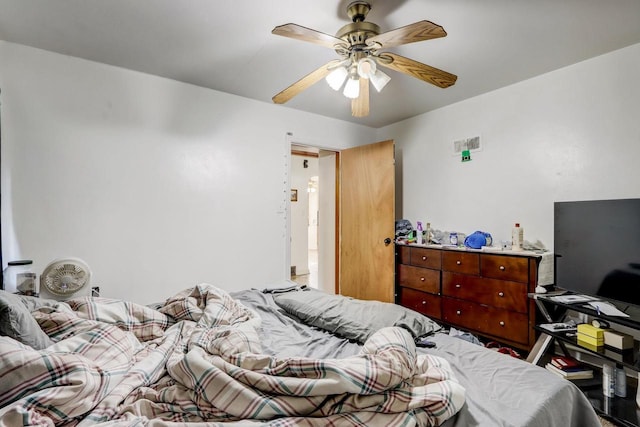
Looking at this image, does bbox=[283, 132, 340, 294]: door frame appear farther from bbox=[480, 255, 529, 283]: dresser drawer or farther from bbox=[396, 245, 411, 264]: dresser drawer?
bbox=[480, 255, 529, 283]: dresser drawer

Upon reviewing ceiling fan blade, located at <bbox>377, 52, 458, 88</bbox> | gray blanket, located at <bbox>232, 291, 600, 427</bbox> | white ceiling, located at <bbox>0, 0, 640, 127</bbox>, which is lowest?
gray blanket, located at <bbox>232, 291, 600, 427</bbox>

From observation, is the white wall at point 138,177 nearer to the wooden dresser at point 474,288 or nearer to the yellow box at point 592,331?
the wooden dresser at point 474,288

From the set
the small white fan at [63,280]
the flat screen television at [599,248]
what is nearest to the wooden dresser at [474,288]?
the flat screen television at [599,248]

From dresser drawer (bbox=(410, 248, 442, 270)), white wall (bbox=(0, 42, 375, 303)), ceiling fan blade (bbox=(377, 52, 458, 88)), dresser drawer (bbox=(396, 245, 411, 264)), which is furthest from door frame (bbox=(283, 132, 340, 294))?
ceiling fan blade (bbox=(377, 52, 458, 88))

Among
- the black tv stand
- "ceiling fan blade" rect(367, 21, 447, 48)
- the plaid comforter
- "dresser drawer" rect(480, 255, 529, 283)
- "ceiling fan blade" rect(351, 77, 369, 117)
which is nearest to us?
the plaid comforter

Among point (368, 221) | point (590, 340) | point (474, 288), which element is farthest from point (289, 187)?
point (590, 340)

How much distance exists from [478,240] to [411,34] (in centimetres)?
196

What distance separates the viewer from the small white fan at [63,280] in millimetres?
1846

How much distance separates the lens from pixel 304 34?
1557 mm

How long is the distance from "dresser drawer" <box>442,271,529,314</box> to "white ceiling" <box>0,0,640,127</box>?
177 cm

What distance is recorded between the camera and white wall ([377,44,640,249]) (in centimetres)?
221

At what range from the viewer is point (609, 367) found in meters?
1.85

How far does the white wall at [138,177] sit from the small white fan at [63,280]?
18.9 inches

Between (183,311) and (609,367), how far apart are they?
250cm
